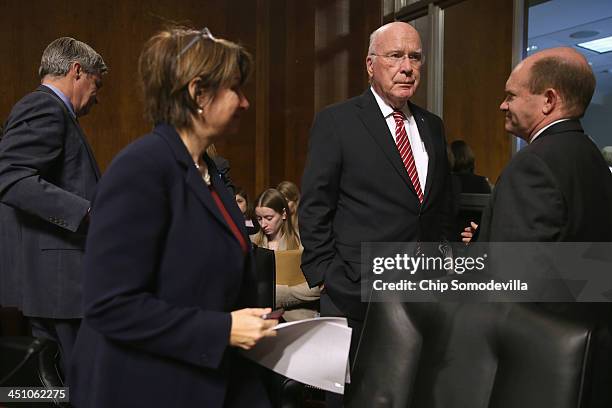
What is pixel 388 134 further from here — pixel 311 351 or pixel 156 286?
pixel 156 286

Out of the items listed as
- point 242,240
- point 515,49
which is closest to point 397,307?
point 242,240

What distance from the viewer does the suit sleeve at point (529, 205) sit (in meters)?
1.69

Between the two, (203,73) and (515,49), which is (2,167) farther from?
(515,49)

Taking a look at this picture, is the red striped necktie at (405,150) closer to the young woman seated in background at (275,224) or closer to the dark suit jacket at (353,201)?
the dark suit jacket at (353,201)

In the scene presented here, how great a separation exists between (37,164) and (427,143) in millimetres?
1285

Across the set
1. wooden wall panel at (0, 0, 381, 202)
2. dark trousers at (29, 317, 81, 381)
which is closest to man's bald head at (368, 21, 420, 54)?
dark trousers at (29, 317, 81, 381)

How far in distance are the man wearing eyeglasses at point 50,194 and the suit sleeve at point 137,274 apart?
104 cm

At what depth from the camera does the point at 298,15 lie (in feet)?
19.6

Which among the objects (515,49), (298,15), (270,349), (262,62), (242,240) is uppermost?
(298,15)

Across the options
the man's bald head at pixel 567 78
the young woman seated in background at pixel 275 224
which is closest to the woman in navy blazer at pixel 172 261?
the man's bald head at pixel 567 78

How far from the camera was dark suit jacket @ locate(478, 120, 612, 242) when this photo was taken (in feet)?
5.55

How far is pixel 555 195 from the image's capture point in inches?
66.5

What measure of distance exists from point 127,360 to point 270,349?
260 millimetres

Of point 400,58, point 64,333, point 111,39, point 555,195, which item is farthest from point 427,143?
point 111,39
